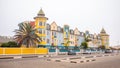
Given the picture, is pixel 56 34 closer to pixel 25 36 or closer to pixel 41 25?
pixel 41 25

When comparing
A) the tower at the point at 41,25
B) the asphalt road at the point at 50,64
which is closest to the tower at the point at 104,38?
the tower at the point at 41,25

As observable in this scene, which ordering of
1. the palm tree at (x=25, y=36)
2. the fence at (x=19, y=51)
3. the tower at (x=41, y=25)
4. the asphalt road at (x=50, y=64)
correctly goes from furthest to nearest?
the tower at (x=41, y=25) < the palm tree at (x=25, y=36) < the fence at (x=19, y=51) < the asphalt road at (x=50, y=64)

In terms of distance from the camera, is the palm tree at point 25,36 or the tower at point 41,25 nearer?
the palm tree at point 25,36

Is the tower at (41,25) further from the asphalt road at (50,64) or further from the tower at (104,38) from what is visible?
the tower at (104,38)

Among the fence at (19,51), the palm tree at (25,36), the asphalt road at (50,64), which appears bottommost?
the asphalt road at (50,64)

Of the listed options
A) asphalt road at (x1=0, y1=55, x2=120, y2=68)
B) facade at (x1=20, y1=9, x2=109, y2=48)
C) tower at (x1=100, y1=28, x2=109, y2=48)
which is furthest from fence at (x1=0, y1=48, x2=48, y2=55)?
tower at (x1=100, y1=28, x2=109, y2=48)

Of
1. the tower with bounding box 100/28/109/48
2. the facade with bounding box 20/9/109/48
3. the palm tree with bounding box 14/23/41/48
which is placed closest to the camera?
the palm tree with bounding box 14/23/41/48

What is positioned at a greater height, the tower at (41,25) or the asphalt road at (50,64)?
the tower at (41,25)

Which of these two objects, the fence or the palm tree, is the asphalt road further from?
the palm tree

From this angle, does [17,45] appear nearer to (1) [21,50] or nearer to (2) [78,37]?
(1) [21,50]

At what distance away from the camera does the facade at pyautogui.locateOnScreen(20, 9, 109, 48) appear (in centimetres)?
5925

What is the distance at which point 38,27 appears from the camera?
59.0 m

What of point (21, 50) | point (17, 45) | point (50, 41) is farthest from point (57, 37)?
point (21, 50)

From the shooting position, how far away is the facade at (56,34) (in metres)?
59.2
